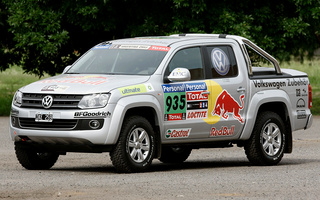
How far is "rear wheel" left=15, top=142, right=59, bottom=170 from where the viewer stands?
11430mm

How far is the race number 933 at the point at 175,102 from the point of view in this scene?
11.1 metres

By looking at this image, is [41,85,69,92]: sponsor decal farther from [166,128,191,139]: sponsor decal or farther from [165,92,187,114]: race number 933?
[166,128,191,139]: sponsor decal

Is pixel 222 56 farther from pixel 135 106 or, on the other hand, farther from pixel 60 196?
pixel 60 196

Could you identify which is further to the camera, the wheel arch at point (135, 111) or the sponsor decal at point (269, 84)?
the sponsor decal at point (269, 84)

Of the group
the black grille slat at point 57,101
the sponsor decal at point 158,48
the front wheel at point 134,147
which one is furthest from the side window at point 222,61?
the black grille slat at point 57,101

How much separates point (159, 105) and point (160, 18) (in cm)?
1391

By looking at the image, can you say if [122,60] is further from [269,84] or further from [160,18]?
[160,18]

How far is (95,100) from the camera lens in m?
10.4

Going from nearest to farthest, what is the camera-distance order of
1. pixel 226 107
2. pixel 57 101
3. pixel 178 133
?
pixel 57 101 → pixel 178 133 → pixel 226 107

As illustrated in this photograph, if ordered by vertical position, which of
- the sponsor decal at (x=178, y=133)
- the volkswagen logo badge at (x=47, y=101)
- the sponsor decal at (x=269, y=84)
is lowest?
the sponsor decal at (x=178, y=133)

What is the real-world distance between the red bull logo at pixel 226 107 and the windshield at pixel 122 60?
1.04 meters

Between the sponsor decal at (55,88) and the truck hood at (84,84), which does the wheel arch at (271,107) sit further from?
the sponsor decal at (55,88)

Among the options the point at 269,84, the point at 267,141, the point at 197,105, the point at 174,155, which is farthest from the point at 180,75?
the point at 174,155

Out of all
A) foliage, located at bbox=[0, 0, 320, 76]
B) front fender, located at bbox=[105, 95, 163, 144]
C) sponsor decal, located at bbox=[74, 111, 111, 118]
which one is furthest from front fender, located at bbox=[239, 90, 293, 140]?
foliage, located at bbox=[0, 0, 320, 76]
